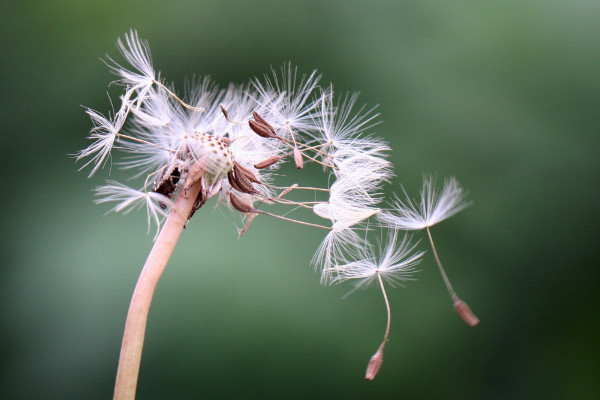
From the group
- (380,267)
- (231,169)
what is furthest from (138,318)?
(380,267)

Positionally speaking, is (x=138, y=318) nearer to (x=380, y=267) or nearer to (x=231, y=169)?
(x=231, y=169)

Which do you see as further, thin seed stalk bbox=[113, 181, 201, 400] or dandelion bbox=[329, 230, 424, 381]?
dandelion bbox=[329, 230, 424, 381]

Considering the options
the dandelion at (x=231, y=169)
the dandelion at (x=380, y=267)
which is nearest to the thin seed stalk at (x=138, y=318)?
the dandelion at (x=231, y=169)

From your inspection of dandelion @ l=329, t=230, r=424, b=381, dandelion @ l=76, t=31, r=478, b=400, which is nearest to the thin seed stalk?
dandelion @ l=76, t=31, r=478, b=400

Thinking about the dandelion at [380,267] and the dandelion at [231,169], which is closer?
the dandelion at [231,169]

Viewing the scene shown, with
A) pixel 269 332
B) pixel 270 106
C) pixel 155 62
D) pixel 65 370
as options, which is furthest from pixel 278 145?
pixel 155 62

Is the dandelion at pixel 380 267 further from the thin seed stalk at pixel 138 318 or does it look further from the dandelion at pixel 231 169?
the thin seed stalk at pixel 138 318

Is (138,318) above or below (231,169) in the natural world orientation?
below

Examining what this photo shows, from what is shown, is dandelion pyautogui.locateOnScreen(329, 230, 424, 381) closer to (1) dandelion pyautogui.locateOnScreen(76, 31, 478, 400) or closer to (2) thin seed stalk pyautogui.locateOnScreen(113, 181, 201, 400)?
(1) dandelion pyautogui.locateOnScreen(76, 31, 478, 400)
